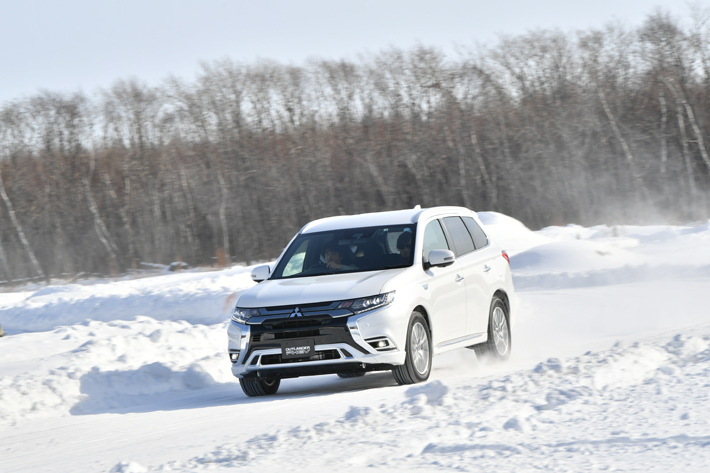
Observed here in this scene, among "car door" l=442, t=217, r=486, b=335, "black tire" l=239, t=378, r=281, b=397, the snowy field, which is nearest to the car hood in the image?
"black tire" l=239, t=378, r=281, b=397

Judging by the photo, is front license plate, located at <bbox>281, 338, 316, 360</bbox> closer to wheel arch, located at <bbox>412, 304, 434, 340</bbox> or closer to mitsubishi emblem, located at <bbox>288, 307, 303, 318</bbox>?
mitsubishi emblem, located at <bbox>288, 307, 303, 318</bbox>

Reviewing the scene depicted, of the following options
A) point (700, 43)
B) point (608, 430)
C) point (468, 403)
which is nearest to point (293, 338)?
point (468, 403)

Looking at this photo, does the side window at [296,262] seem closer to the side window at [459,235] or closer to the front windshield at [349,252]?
the front windshield at [349,252]

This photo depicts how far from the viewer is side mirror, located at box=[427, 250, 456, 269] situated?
8.35m

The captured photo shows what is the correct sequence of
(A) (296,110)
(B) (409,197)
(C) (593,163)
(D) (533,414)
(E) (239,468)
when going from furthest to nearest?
(A) (296,110)
(B) (409,197)
(C) (593,163)
(D) (533,414)
(E) (239,468)

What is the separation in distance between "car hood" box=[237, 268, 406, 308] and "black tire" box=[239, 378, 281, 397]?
0.80m

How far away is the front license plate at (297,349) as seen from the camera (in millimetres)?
7781

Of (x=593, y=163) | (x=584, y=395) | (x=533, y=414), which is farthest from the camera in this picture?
(x=593, y=163)

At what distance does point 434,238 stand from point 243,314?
225 cm

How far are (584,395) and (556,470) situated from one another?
2.06 metres

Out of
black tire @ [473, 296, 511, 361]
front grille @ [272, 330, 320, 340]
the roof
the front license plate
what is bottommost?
black tire @ [473, 296, 511, 361]

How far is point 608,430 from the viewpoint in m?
5.25

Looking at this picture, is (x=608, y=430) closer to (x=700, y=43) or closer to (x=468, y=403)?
(x=468, y=403)

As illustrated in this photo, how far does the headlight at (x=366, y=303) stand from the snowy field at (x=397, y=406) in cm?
77
